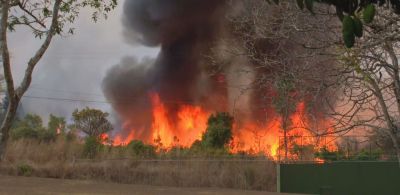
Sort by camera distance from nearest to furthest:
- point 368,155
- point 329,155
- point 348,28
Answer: point 348,28, point 368,155, point 329,155

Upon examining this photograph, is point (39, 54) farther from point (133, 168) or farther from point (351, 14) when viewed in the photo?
point (133, 168)

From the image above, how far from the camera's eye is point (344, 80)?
6270 millimetres

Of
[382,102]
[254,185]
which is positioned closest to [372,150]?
[254,185]

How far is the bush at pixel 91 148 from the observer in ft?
95.7

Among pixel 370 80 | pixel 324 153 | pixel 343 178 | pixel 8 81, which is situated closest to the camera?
pixel 370 80

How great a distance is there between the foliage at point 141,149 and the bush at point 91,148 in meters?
1.85

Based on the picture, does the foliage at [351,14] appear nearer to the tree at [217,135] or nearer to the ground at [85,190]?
the ground at [85,190]

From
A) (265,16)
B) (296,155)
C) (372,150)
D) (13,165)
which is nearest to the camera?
(265,16)

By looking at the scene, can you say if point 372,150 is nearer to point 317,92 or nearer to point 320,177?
point 320,177

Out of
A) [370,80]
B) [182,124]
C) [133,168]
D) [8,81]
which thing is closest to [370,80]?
[370,80]

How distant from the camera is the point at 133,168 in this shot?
84.9 ft

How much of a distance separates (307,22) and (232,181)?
58.0 feet

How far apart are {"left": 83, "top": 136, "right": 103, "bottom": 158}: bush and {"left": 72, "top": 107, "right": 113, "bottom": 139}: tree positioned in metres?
28.0

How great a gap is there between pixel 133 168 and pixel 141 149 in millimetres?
3977
